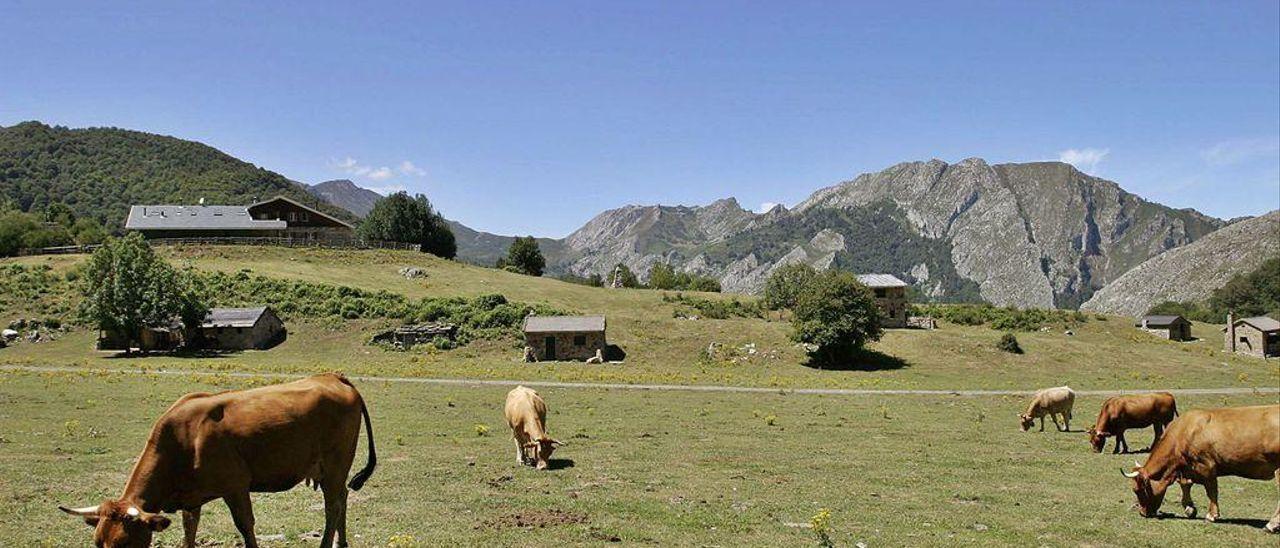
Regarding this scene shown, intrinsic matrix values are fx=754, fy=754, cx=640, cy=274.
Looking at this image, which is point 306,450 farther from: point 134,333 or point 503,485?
point 134,333

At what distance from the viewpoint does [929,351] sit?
75375 millimetres

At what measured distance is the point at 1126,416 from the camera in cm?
2517

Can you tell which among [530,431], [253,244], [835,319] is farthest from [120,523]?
[253,244]

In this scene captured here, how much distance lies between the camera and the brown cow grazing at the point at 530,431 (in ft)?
66.9

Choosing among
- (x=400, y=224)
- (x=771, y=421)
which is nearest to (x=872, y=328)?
(x=771, y=421)

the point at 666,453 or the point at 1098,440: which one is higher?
the point at 1098,440

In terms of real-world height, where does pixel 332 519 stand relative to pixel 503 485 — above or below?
above

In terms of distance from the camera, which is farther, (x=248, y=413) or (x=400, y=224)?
(x=400, y=224)

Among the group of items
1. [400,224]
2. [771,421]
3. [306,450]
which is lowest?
[771,421]

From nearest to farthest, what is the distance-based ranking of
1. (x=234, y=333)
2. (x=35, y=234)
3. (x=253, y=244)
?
(x=234, y=333) < (x=35, y=234) < (x=253, y=244)

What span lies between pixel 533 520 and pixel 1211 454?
43.3 feet

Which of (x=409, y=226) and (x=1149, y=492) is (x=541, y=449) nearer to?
(x=1149, y=492)

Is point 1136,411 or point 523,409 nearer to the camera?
point 523,409

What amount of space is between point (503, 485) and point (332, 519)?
697cm
